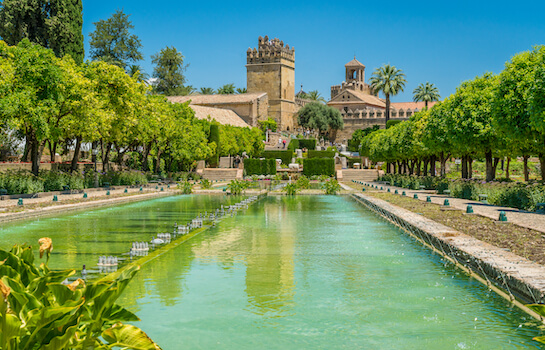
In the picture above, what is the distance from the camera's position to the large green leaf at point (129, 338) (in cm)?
266

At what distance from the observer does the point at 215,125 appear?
50906 mm

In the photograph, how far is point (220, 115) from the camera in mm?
74625

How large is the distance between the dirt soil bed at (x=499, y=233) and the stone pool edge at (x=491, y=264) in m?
0.40

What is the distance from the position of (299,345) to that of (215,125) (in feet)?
152

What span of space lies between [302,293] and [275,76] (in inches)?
3607

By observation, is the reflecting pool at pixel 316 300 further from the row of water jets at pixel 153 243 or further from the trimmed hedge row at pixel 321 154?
the trimmed hedge row at pixel 321 154

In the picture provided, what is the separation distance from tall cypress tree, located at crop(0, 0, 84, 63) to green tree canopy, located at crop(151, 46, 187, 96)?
149ft

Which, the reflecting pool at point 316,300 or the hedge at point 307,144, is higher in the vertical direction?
the hedge at point 307,144

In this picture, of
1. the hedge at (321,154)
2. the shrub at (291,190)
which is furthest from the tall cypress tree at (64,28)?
the hedge at (321,154)

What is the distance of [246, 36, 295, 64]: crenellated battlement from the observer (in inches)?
3851

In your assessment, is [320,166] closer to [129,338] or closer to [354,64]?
[129,338]

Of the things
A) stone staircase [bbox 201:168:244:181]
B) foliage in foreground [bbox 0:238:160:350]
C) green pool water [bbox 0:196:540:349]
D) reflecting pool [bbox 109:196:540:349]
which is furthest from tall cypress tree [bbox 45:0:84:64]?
Result: foliage in foreground [bbox 0:238:160:350]

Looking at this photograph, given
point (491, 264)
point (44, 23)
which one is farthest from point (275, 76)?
point (491, 264)

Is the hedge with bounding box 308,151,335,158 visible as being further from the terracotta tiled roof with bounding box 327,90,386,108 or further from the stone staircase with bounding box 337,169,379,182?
the terracotta tiled roof with bounding box 327,90,386,108
